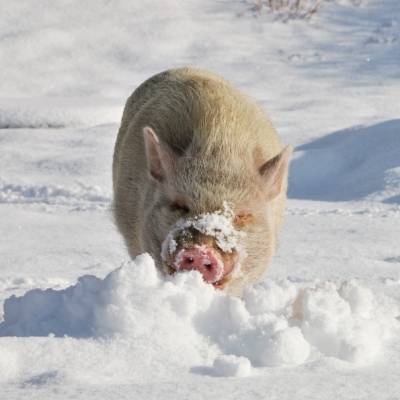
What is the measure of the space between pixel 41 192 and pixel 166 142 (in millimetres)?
3209

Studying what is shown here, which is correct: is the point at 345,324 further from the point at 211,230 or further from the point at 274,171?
the point at 274,171

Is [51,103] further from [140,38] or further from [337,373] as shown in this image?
[337,373]

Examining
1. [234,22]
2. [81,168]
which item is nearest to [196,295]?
[81,168]

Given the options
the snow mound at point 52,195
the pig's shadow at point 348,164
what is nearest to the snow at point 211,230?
the snow mound at point 52,195

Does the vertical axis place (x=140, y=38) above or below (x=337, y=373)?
below

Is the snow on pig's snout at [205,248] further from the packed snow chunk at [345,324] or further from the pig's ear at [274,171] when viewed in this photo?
the pig's ear at [274,171]

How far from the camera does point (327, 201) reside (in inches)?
287

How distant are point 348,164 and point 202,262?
5.15 m

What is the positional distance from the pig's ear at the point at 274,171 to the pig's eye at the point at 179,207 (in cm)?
39

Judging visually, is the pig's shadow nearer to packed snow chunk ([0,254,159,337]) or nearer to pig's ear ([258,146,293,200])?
pig's ear ([258,146,293,200])

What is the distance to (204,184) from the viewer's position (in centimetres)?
357

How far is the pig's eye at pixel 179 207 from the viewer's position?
11.7 feet

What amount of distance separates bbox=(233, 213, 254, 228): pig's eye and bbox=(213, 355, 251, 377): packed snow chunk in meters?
1.03

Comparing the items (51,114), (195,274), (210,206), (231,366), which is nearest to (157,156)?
(210,206)
